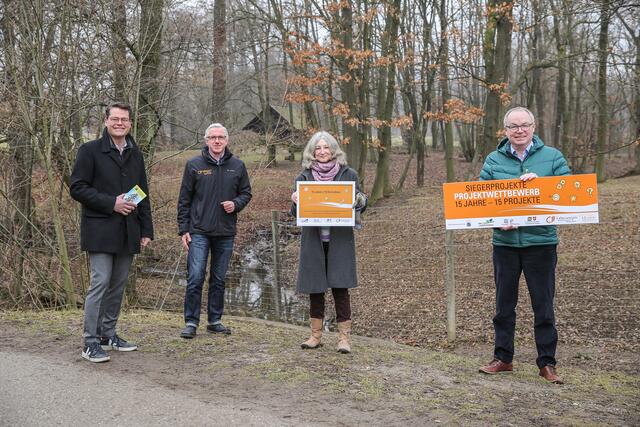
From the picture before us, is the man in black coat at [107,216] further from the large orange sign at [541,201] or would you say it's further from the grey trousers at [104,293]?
the large orange sign at [541,201]

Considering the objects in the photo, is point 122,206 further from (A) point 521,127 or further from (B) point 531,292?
(B) point 531,292

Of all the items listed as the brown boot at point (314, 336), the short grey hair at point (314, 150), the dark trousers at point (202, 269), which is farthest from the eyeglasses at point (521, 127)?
the dark trousers at point (202, 269)

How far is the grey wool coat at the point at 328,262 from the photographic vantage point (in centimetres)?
593

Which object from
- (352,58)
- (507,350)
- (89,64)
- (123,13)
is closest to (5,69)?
(89,64)

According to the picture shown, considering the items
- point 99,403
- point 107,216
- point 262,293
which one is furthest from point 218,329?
point 262,293

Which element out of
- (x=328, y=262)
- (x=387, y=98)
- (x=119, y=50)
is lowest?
(x=328, y=262)

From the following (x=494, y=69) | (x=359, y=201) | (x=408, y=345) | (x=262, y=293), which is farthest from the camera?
(x=494, y=69)

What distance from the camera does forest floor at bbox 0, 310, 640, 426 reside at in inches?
172

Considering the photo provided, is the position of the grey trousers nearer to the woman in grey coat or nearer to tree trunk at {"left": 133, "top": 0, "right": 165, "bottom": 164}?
the woman in grey coat

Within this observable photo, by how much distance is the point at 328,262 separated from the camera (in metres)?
5.99

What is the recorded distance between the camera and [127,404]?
177 inches

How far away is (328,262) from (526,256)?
172cm

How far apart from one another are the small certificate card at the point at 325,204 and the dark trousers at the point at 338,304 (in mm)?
640

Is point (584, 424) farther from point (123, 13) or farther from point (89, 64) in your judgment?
point (123, 13)
